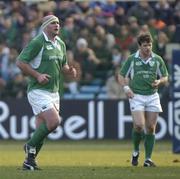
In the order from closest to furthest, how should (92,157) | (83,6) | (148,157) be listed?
1. (148,157)
2. (92,157)
3. (83,6)

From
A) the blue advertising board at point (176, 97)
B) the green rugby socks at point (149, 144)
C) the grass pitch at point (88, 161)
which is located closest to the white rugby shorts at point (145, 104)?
the green rugby socks at point (149, 144)

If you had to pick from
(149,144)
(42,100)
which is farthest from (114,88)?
(42,100)

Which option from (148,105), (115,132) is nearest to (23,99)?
(115,132)

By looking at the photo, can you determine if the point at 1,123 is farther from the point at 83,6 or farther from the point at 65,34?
the point at 83,6

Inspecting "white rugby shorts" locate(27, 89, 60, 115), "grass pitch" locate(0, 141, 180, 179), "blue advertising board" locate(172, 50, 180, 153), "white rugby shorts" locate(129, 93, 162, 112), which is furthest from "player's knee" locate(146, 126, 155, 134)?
"blue advertising board" locate(172, 50, 180, 153)

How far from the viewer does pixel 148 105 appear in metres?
17.5

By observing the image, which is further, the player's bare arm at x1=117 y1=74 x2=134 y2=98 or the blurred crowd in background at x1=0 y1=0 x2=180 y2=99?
the blurred crowd in background at x1=0 y1=0 x2=180 y2=99

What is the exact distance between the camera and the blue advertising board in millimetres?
21531

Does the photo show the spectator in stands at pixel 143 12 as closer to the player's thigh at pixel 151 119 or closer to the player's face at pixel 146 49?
the player's face at pixel 146 49

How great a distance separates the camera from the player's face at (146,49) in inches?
682

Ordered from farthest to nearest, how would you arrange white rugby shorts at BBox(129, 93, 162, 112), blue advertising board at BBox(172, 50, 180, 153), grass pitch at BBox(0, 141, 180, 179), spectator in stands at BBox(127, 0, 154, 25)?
1. spectator in stands at BBox(127, 0, 154, 25)
2. blue advertising board at BBox(172, 50, 180, 153)
3. white rugby shorts at BBox(129, 93, 162, 112)
4. grass pitch at BBox(0, 141, 180, 179)

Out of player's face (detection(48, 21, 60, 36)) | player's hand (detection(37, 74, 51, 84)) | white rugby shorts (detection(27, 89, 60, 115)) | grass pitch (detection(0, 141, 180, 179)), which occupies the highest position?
player's face (detection(48, 21, 60, 36))

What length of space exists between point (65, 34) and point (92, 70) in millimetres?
1344

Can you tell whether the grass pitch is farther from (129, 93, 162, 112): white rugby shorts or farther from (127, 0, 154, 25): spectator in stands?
(127, 0, 154, 25): spectator in stands
